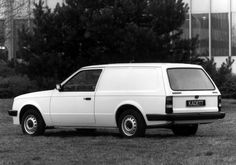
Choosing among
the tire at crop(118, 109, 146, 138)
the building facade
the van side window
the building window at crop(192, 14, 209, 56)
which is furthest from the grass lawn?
the building window at crop(192, 14, 209, 56)

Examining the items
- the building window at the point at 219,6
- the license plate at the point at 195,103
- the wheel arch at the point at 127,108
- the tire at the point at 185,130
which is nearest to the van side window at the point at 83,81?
the wheel arch at the point at 127,108

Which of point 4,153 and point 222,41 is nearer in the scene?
point 4,153

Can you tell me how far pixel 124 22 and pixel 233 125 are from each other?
8.02 m

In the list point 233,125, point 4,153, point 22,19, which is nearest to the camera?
point 4,153

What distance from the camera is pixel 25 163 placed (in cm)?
980

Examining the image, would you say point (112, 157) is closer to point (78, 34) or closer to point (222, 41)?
point (78, 34)

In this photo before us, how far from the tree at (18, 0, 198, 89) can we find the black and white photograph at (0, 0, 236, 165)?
4 centimetres

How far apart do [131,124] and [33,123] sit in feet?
8.32

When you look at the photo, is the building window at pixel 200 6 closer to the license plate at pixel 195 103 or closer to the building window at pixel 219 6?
the building window at pixel 219 6

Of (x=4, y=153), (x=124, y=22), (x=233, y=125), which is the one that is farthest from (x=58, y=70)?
(x=4, y=153)

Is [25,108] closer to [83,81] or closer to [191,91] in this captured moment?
[83,81]

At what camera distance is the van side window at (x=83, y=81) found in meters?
14.2

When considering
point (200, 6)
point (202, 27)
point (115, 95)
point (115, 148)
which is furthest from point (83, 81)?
point (200, 6)

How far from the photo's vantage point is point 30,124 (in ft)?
48.8
